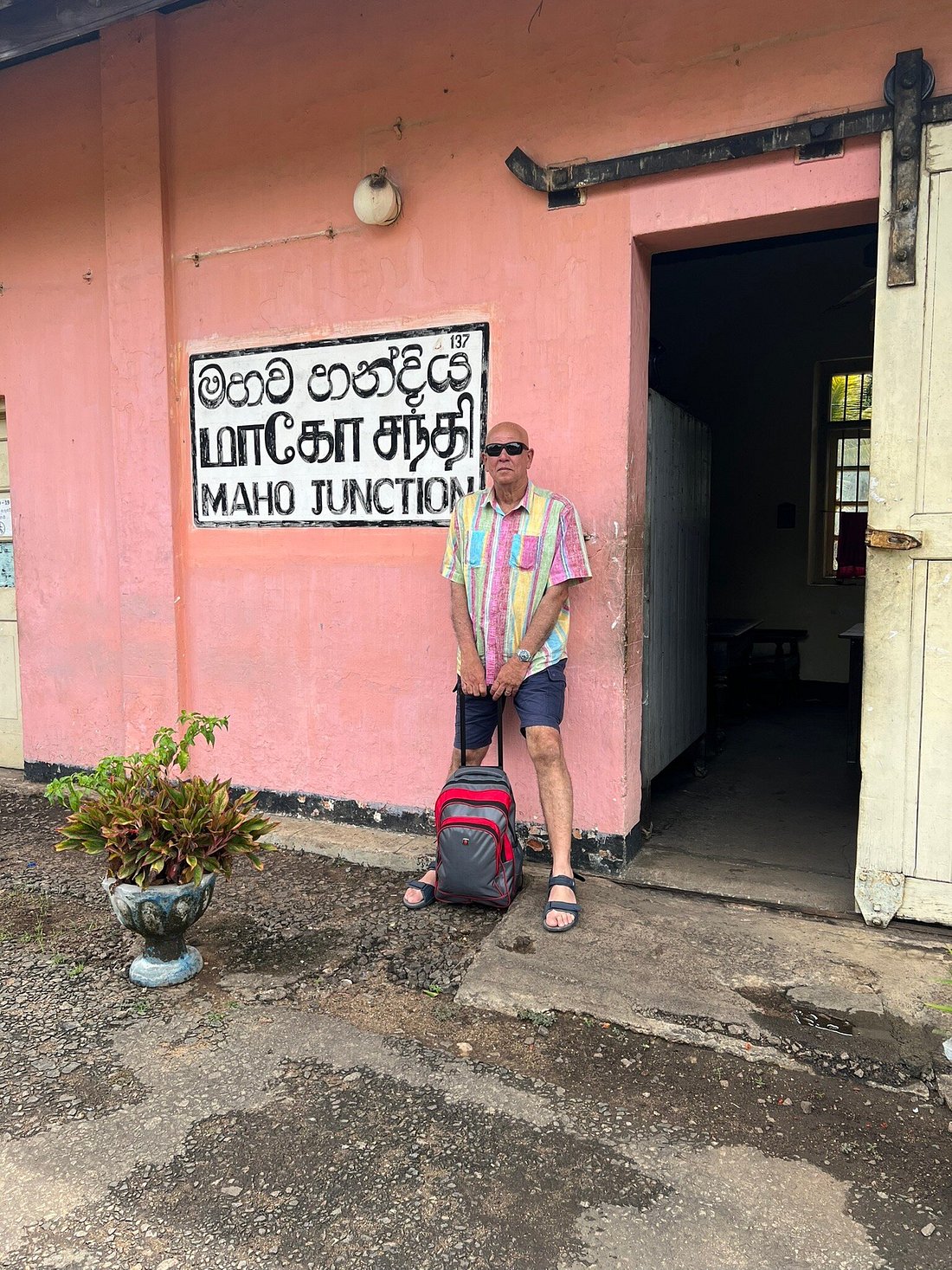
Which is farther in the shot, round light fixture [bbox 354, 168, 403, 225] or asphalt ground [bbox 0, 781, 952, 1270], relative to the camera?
round light fixture [bbox 354, 168, 403, 225]

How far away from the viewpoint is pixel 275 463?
182 inches

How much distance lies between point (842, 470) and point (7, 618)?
7903mm

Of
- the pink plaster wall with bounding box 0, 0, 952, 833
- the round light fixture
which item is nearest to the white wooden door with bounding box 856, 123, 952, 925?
the pink plaster wall with bounding box 0, 0, 952, 833

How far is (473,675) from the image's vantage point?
373 centimetres

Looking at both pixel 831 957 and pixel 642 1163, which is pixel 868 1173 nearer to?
pixel 642 1163

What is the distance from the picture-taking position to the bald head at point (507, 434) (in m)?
3.56

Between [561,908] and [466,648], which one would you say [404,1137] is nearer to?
[561,908]

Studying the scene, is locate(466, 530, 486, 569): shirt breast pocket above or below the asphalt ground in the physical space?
above

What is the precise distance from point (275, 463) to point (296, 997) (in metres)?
2.72

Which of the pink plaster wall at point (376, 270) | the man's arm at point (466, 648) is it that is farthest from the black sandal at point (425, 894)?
the man's arm at point (466, 648)

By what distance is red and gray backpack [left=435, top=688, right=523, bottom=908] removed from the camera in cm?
345

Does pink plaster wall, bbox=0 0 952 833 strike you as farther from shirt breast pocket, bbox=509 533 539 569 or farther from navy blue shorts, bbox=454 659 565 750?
shirt breast pocket, bbox=509 533 539 569

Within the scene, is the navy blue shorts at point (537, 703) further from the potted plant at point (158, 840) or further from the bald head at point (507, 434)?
the potted plant at point (158, 840)

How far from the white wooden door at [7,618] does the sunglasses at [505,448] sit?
377cm
